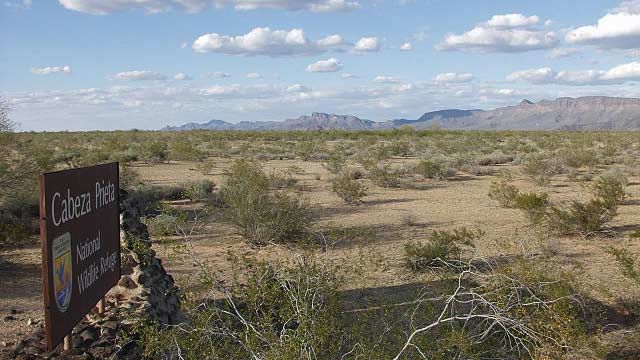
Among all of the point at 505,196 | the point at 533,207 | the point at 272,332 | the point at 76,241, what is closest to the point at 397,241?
the point at 533,207

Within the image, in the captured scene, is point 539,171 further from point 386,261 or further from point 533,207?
point 386,261

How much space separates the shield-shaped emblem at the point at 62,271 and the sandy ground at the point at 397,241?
2.05 metres

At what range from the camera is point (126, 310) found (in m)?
6.95

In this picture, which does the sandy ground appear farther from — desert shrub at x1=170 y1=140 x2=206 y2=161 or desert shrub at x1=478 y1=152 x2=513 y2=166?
desert shrub at x1=170 y1=140 x2=206 y2=161

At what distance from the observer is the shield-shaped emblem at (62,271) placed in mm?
4824

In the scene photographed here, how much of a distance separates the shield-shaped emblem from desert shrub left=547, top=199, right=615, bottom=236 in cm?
1138

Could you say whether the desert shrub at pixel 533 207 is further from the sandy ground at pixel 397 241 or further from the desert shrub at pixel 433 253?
the desert shrub at pixel 433 253

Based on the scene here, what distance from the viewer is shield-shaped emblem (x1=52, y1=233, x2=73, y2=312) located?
4824mm

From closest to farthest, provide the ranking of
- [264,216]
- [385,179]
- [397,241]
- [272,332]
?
[272,332], [264,216], [397,241], [385,179]

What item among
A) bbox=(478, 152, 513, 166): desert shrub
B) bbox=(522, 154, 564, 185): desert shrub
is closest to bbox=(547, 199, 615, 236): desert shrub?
bbox=(522, 154, 564, 185): desert shrub

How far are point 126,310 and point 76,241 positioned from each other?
1865 mm

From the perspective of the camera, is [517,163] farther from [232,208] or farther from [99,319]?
[99,319]

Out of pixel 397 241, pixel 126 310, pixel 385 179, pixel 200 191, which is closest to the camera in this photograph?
pixel 126 310

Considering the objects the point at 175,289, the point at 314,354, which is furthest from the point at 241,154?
the point at 314,354
